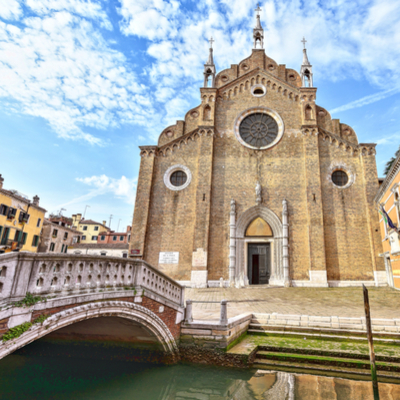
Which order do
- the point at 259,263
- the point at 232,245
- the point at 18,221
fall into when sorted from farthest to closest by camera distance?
1. the point at 18,221
2. the point at 259,263
3. the point at 232,245

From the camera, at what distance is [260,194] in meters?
19.1

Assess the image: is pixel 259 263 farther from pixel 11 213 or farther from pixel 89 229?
pixel 89 229

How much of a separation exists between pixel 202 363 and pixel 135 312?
2495 mm

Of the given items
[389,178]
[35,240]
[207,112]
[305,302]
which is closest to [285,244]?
[305,302]

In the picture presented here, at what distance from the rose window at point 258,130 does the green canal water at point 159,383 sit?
1651 cm

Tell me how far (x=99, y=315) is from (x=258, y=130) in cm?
1815

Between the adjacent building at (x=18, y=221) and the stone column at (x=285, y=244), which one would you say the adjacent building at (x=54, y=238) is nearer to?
the adjacent building at (x=18, y=221)

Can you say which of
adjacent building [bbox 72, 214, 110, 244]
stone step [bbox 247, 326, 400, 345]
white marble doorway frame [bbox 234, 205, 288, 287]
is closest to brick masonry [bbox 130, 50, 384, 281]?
white marble doorway frame [bbox 234, 205, 288, 287]

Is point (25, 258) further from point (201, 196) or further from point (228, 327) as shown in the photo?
point (201, 196)

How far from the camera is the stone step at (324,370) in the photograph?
632 centimetres

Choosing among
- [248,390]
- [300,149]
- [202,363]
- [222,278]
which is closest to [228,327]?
[202,363]

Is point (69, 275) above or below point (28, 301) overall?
above

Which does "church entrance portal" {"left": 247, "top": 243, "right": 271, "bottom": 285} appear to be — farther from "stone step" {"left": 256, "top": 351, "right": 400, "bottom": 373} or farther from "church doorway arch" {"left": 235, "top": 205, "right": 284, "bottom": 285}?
"stone step" {"left": 256, "top": 351, "right": 400, "bottom": 373}

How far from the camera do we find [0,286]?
3.76 meters
